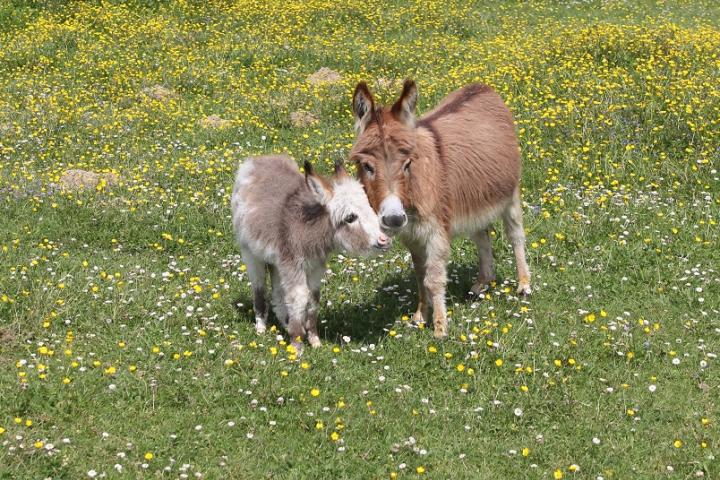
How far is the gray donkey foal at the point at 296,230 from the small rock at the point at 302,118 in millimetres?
5708

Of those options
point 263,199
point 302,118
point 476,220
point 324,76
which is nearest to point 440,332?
point 476,220

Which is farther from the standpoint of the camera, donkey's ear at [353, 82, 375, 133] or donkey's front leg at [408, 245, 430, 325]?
donkey's front leg at [408, 245, 430, 325]

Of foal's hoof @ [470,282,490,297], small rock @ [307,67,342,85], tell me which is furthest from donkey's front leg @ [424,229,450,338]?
small rock @ [307,67,342,85]

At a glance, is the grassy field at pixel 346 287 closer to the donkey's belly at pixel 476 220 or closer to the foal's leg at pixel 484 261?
the foal's leg at pixel 484 261

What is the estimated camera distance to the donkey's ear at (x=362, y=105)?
685cm

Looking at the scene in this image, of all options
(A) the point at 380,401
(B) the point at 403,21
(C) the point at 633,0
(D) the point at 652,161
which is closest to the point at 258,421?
(A) the point at 380,401

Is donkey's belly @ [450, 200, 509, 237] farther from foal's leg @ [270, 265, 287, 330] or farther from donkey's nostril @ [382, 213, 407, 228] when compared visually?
foal's leg @ [270, 265, 287, 330]

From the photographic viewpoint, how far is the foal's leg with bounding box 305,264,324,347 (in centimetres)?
725

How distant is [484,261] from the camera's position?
883cm

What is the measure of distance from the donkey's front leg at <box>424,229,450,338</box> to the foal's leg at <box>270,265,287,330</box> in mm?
1354

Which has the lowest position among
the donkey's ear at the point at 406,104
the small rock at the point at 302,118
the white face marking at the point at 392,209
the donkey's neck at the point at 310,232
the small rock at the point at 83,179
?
the small rock at the point at 302,118

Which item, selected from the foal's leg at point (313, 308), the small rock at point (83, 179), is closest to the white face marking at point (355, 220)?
the foal's leg at point (313, 308)

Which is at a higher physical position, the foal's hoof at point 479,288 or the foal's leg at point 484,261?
the foal's leg at point 484,261

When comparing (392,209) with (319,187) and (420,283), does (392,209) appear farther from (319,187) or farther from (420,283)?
(420,283)
